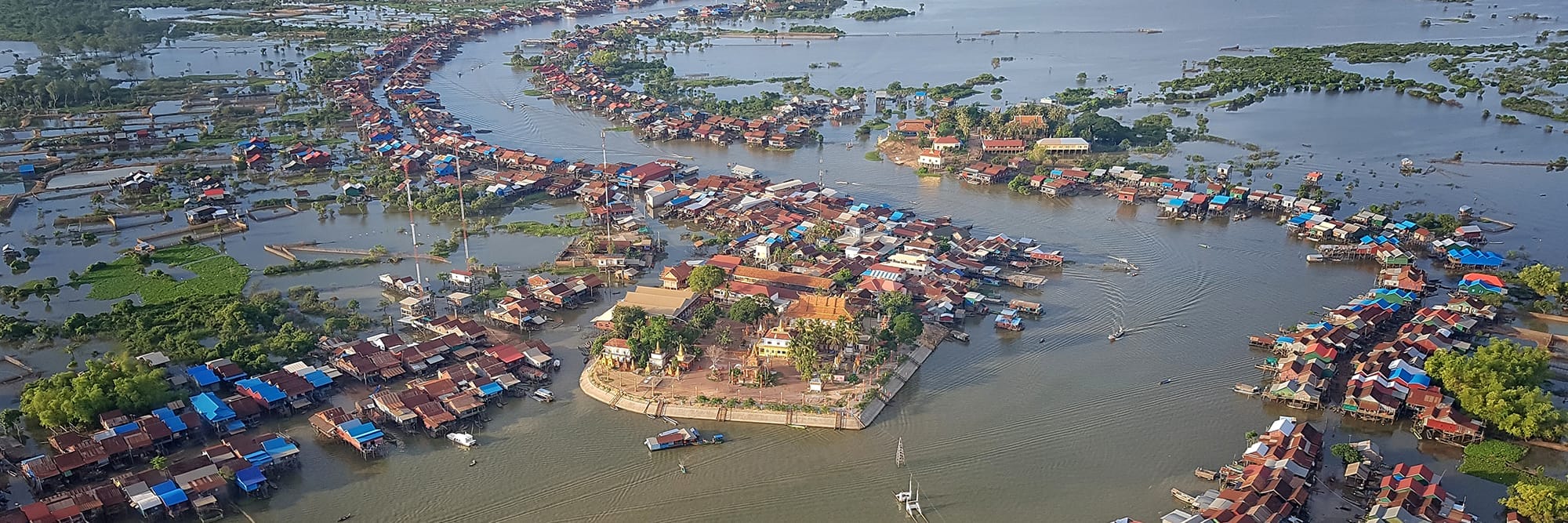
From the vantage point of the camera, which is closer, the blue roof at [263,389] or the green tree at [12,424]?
the green tree at [12,424]

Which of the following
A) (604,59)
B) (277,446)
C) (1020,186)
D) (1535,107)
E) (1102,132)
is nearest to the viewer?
(277,446)

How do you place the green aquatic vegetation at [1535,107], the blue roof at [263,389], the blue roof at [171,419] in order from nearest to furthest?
the blue roof at [171,419]
the blue roof at [263,389]
the green aquatic vegetation at [1535,107]

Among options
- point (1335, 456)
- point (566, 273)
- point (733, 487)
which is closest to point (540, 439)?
point (733, 487)

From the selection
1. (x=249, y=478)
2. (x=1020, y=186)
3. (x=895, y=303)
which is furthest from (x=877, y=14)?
(x=249, y=478)

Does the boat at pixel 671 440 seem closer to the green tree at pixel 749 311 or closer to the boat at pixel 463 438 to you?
the boat at pixel 463 438

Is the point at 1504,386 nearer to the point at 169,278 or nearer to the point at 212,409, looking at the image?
the point at 212,409

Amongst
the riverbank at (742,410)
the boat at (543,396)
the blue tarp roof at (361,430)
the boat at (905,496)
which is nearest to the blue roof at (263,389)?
the blue tarp roof at (361,430)

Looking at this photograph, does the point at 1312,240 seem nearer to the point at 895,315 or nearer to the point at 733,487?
the point at 895,315
